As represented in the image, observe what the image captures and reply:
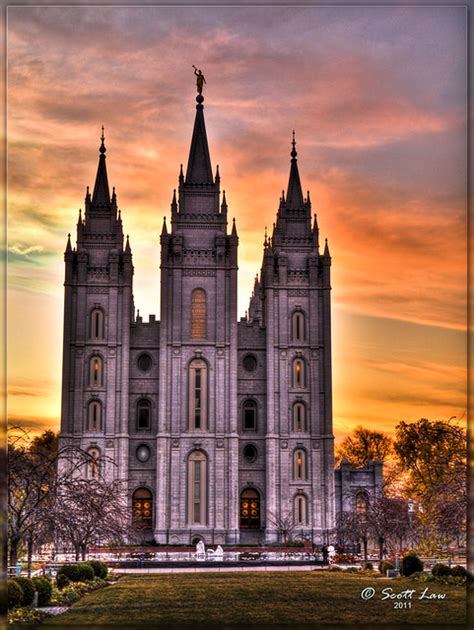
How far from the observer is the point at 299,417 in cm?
6969

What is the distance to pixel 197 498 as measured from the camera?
2657 inches

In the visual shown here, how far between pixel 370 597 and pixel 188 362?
41385 millimetres

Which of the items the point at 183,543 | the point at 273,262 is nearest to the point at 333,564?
the point at 183,543

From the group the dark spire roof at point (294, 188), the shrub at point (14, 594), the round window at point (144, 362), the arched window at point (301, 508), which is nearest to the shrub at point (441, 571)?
the shrub at point (14, 594)

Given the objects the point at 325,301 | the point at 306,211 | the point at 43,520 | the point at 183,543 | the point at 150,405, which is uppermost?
the point at 306,211

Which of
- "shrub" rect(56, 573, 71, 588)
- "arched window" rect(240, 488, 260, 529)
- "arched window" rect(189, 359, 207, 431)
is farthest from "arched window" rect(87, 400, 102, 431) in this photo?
"shrub" rect(56, 573, 71, 588)

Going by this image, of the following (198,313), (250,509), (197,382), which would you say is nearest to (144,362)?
(197,382)

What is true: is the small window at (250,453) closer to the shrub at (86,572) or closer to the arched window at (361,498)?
the arched window at (361,498)

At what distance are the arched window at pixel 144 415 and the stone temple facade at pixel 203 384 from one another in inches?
2.6

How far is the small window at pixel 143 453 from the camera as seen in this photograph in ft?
225

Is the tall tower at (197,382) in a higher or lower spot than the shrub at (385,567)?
higher

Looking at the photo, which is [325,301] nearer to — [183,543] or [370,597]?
[183,543]

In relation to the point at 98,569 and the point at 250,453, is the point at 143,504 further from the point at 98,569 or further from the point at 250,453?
the point at 98,569

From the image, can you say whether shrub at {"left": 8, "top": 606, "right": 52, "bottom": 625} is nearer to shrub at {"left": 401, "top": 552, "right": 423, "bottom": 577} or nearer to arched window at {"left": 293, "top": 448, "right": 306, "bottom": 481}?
shrub at {"left": 401, "top": 552, "right": 423, "bottom": 577}
